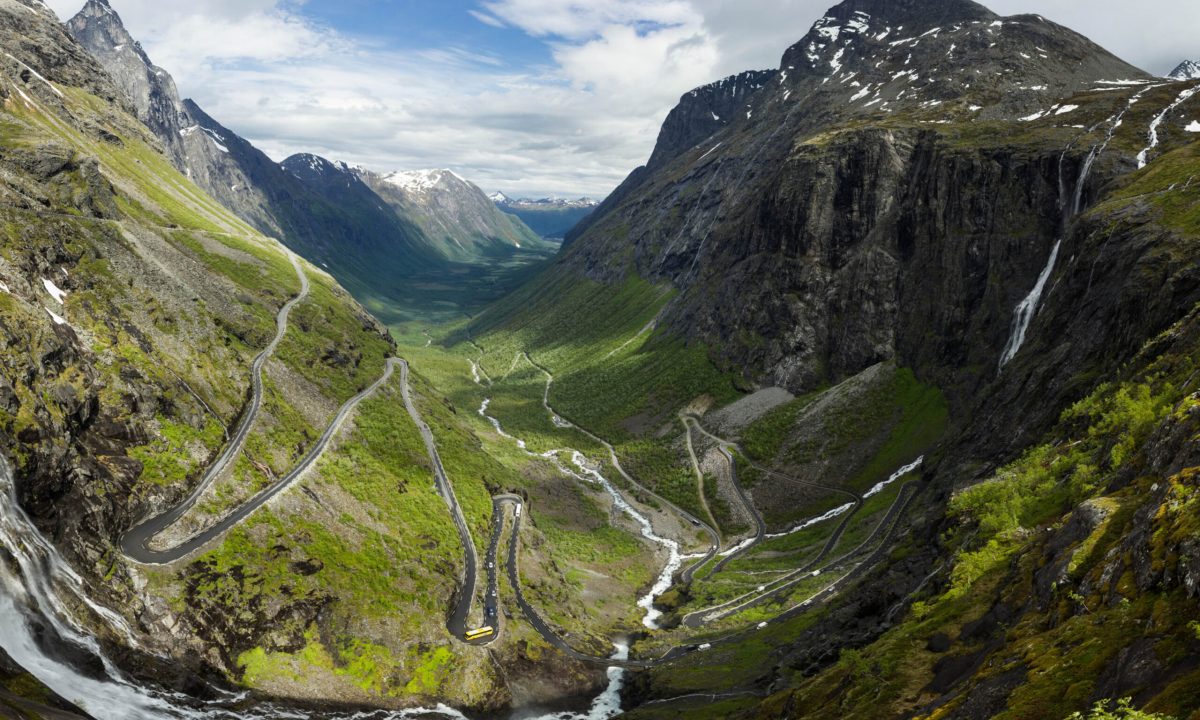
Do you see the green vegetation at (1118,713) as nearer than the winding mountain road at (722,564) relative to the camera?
Yes

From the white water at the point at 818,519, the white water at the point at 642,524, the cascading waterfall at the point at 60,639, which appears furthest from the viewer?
the white water at the point at 818,519

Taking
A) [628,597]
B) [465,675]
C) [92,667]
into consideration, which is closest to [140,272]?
[92,667]

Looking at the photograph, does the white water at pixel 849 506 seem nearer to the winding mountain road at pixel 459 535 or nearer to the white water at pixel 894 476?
the white water at pixel 894 476

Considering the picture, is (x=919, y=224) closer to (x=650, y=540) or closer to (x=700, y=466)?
(x=700, y=466)

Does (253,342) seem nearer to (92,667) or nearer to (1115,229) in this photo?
(92,667)

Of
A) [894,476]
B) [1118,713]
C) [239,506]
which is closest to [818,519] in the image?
[894,476]

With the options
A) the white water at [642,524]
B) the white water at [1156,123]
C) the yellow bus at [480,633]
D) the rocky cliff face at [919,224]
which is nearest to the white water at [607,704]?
the yellow bus at [480,633]
